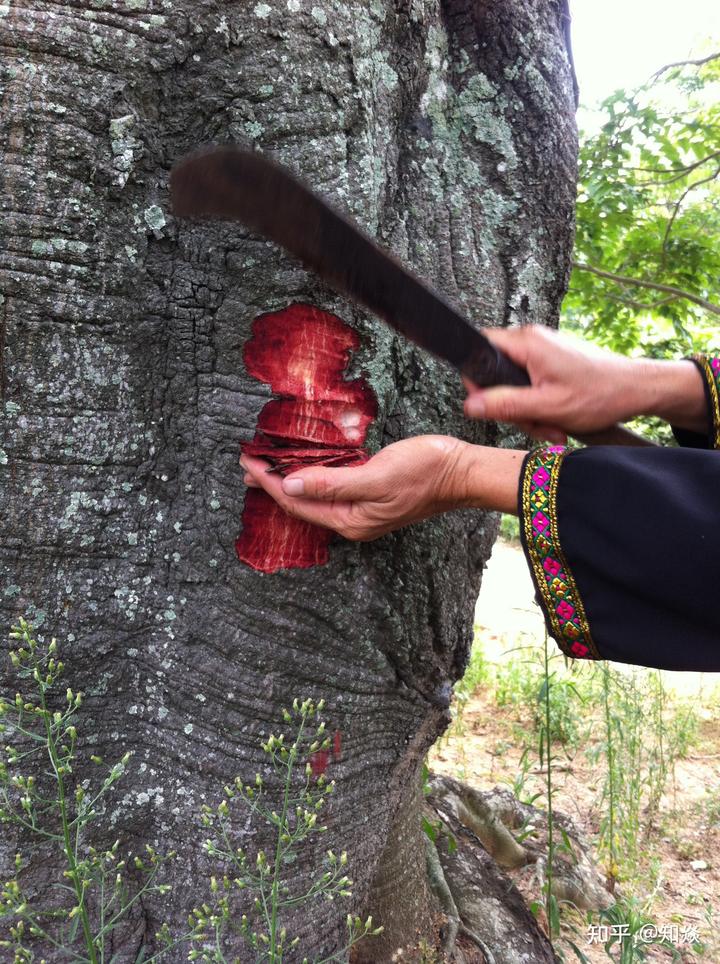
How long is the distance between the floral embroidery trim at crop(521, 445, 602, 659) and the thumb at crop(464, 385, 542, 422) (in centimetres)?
11

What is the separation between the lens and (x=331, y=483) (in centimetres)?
143

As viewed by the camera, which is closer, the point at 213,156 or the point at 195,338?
the point at 213,156

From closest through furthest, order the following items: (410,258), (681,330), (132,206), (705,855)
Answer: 1. (132,206)
2. (410,258)
3. (705,855)
4. (681,330)

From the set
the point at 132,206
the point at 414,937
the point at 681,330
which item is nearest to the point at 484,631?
the point at 681,330

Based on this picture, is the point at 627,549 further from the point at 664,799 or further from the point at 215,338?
the point at 664,799

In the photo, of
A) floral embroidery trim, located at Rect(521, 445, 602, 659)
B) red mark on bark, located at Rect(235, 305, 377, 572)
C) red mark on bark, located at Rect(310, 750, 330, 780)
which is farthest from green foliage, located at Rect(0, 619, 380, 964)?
floral embroidery trim, located at Rect(521, 445, 602, 659)

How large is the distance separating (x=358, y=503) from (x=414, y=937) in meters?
1.52

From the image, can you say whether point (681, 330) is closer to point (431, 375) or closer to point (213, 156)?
point (431, 375)

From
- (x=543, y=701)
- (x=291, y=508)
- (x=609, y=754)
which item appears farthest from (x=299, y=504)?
(x=543, y=701)

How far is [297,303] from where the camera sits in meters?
1.46

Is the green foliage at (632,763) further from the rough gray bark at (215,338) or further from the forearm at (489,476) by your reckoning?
the forearm at (489,476)

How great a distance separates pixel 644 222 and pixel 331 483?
4.24 m

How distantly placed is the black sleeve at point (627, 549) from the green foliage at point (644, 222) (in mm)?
3233

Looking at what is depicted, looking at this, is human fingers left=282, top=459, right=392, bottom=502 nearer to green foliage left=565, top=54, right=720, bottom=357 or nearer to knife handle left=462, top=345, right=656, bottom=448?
knife handle left=462, top=345, right=656, bottom=448
